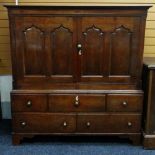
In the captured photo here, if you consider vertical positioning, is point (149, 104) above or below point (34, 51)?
below

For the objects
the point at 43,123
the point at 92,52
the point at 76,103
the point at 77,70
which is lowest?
the point at 43,123

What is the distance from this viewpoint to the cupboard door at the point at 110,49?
2.35 metres

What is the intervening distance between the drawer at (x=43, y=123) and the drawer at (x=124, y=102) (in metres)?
0.40

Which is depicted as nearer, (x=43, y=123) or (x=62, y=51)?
(x=62, y=51)

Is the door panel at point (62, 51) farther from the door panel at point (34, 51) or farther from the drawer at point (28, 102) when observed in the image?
the drawer at point (28, 102)

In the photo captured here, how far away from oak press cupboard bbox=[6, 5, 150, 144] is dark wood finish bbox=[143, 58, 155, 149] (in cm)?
7

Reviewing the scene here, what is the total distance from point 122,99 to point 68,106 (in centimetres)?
54

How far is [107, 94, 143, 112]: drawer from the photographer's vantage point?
2.49 metres

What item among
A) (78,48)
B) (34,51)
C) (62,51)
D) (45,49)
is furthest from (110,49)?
(34,51)

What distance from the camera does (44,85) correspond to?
2504 millimetres

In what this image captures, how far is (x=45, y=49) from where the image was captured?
7.92 ft

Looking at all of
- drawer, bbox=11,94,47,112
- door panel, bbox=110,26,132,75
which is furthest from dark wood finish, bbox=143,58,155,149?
drawer, bbox=11,94,47,112

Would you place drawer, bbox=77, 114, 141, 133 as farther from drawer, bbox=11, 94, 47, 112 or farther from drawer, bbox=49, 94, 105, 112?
drawer, bbox=11, 94, 47, 112

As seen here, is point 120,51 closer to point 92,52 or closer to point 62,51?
point 92,52
